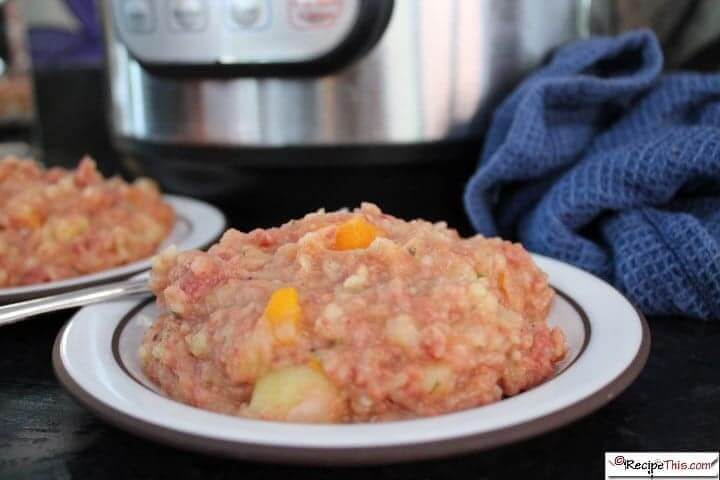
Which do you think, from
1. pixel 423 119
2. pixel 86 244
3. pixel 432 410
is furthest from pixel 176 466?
A: pixel 423 119

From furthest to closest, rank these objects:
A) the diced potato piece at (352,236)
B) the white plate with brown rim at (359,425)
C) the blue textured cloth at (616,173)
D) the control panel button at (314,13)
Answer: the control panel button at (314,13), the blue textured cloth at (616,173), the diced potato piece at (352,236), the white plate with brown rim at (359,425)

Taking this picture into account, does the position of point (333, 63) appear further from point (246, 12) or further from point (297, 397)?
point (297, 397)

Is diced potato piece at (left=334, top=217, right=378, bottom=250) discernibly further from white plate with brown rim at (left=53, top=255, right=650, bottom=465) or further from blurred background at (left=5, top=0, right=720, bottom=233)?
blurred background at (left=5, top=0, right=720, bottom=233)

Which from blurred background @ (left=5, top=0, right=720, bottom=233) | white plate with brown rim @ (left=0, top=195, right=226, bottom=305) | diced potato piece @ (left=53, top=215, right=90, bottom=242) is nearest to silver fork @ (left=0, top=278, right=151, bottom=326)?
white plate with brown rim @ (left=0, top=195, right=226, bottom=305)

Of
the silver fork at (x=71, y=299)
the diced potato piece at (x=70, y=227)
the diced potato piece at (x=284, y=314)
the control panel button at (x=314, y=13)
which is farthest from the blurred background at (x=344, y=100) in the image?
the diced potato piece at (x=284, y=314)

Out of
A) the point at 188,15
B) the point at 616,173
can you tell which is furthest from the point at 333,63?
the point at 616,173

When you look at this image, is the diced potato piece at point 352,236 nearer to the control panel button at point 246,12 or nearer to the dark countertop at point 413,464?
the dark countertop at point 413,464

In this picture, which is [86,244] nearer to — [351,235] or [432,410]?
[351,235]
